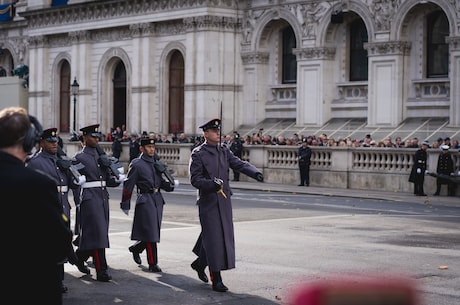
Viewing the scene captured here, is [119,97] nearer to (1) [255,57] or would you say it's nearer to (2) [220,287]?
(1) [255,57]

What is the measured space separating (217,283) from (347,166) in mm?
21932

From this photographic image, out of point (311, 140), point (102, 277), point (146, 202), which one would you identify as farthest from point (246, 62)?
point (102, 277)

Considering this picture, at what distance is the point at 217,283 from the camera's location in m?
11.9

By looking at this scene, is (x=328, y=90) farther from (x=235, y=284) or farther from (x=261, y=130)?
(x=235, y=284)

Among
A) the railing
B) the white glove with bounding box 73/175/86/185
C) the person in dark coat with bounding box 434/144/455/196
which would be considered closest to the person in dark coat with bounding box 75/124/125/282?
the white glove with bounding box 73/175/86/185

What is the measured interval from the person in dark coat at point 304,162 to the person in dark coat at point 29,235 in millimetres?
28828

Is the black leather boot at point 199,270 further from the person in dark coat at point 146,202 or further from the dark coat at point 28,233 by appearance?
the dark coat at point 28,233

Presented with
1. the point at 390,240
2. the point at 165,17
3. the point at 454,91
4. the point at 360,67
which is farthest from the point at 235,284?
the point at 165,17

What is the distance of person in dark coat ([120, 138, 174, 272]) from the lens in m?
13.6

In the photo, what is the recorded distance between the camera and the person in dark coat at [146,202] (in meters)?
13.6

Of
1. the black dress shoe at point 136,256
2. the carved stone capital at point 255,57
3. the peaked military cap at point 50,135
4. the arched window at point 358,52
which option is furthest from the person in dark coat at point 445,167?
the peaked military cap at point 50,135

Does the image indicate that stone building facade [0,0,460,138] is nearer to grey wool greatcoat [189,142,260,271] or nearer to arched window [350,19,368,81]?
arched window [350,19,368,81]

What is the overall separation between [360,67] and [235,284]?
28184mm

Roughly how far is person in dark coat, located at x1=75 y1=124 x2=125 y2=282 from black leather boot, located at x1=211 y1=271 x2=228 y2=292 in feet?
5.25
